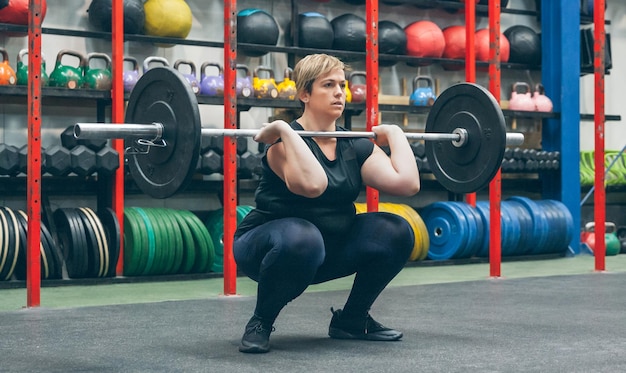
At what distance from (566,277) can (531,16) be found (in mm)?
3346

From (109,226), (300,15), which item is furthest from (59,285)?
(300,15)

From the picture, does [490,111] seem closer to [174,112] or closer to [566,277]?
[174,112]

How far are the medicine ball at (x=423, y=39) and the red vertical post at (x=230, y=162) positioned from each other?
2564 millimetres

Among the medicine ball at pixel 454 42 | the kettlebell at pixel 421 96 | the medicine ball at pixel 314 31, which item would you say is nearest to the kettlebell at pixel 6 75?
the medicine ball at pixel 314 31

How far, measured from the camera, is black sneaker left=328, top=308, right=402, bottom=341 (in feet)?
9.88

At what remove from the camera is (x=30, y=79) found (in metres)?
4.16

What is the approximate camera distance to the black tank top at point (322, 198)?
9.38ft

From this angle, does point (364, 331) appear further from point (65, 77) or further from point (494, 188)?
point (65, 77)

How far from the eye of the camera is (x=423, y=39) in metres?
6.93

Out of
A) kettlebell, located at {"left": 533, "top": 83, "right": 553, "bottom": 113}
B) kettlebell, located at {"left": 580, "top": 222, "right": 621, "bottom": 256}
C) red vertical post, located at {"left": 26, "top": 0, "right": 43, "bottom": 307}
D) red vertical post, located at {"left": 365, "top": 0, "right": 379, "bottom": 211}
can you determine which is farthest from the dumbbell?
kettlebell, located at {"left": 580, "top": 222, "right": 621, "bottom": 256}

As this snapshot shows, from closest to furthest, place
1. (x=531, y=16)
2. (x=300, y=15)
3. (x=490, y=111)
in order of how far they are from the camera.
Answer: (x=490, y=111) → (x=300, y=15) → (x=531, y=16)

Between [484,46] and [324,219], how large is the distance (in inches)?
179

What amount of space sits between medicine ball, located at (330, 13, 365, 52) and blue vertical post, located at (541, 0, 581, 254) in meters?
1.77

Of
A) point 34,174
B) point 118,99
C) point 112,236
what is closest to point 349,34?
point 118,99
